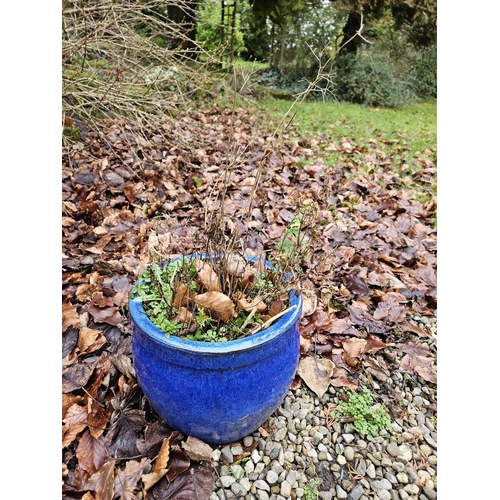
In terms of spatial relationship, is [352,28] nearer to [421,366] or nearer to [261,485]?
[421,366]

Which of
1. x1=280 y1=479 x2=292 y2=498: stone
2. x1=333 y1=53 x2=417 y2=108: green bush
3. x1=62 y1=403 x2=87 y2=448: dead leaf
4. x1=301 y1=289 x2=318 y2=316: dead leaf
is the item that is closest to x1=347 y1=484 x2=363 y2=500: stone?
x1=280 y1=479 x2=292 y2=498: stone

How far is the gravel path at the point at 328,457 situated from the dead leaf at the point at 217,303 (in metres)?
0.59

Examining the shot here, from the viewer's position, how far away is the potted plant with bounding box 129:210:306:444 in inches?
49.9

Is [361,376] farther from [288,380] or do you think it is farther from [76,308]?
[76,308]

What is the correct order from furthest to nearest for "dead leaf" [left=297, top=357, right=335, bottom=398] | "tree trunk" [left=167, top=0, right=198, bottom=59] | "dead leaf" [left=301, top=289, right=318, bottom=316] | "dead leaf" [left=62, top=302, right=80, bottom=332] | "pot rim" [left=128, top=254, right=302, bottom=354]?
1. "tree trunk" [left=167, top=0, right=198, bottom=59]
2. "dead leaf" [left=301, top=289, right=318, bottom=316]
3. "dead leaf" [left=62, top=302, right=80, bottom=332]
4. "dead leaf" [left=297, top=357, right=335, bottom=398]
5. "pot rim" [left=128, top=254, right=302, bottom=354]

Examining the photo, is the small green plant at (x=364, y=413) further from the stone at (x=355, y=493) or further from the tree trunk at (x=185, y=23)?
the tree trunk at (x=185, y=23)

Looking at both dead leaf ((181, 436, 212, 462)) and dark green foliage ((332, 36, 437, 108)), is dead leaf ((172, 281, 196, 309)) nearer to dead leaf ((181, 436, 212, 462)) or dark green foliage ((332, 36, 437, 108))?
dead leaf ((181, 436, 212, 462))

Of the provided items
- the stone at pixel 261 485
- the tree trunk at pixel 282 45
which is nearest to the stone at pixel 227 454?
the stone at pixel 261 485

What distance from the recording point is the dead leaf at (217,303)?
1.29 m

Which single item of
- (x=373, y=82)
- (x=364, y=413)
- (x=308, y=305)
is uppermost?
(x=373, y=82)

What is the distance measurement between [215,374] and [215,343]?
3.9 inches

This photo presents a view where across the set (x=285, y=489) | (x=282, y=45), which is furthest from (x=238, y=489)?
(x=282, y=45)

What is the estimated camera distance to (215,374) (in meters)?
1.26

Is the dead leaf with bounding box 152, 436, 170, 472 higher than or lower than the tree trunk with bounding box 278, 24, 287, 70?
lower
